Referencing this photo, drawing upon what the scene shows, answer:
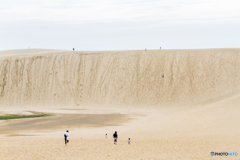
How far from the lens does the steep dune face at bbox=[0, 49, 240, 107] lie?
4862cm

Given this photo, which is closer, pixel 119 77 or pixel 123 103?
pixel 123 103

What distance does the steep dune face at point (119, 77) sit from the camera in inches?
1914

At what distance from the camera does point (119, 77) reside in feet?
177

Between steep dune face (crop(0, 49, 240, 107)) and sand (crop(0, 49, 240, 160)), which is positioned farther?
steep dune face (crop(0, 49, 240, 107))

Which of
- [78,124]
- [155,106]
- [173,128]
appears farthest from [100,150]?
[155,106]

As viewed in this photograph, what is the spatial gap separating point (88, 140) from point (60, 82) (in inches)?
1268

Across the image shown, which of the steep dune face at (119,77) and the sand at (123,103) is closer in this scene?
the sand at (123,103)

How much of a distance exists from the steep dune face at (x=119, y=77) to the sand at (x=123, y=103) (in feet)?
0.46

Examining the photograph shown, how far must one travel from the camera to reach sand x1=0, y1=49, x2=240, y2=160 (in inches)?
797

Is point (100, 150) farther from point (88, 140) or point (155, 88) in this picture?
point (155, 88)

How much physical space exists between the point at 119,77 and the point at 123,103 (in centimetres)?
742

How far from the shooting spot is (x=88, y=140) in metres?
22.9

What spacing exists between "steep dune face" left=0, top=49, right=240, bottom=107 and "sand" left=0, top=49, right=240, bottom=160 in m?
0.14

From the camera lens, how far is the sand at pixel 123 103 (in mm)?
20250
